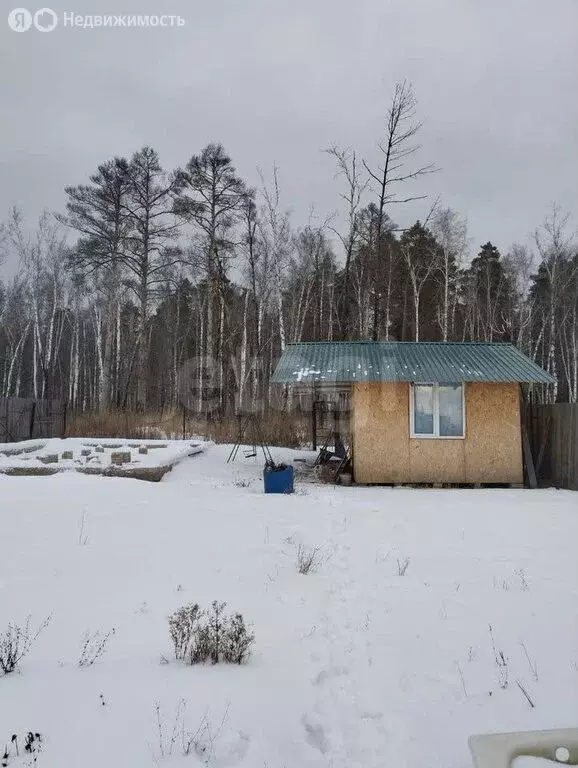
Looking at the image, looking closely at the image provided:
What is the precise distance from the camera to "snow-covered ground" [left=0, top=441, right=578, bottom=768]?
2.28 metres

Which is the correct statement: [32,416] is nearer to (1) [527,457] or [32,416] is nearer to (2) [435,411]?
(2) [435,411]

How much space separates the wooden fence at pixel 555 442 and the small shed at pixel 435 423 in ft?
2.87

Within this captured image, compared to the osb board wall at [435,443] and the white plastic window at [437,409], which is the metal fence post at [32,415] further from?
the white plastic window at [437,409]

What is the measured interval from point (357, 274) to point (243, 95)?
45.1 ft

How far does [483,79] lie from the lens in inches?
301

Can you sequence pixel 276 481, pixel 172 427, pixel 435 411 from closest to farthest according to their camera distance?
1. pixel 276 481
2. pixel 435 411
3. pixel 172 427

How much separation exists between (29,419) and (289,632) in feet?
48.7

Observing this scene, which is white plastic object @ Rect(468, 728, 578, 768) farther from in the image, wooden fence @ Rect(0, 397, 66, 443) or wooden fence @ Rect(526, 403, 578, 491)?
wooden fence @ Rect(0, 397, 66, 443)

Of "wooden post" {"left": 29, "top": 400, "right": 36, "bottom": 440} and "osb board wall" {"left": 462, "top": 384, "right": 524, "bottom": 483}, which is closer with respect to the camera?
"osb board wall" {"left": 462, "top": 384, "right": 524, "bottom": 483}

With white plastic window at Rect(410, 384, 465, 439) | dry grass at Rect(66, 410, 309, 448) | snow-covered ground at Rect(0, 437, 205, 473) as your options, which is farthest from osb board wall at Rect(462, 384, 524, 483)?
dry grass at Rect(66, 410, 309, 448)

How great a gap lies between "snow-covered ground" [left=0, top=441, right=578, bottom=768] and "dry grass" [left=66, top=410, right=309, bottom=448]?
8.96 meters

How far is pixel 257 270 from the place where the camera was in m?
24.1

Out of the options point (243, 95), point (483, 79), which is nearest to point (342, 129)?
point (243, 95)

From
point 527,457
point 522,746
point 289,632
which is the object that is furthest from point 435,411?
point 522,746
